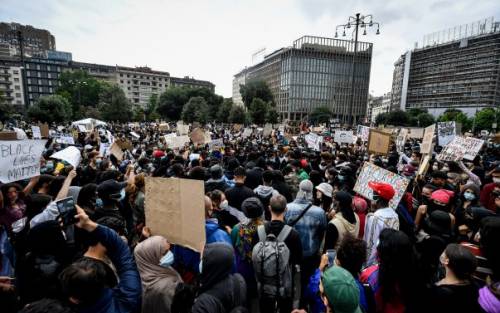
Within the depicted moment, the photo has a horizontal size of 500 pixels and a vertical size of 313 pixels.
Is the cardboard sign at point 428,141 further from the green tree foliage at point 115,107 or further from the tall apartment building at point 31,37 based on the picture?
the tall apartment building at point 31,37

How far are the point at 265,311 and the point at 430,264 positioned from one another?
6.49 feet

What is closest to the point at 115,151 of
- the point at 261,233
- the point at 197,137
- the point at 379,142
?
the point at 197,137

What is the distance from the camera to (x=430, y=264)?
10.2 ft

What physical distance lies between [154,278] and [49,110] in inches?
2014

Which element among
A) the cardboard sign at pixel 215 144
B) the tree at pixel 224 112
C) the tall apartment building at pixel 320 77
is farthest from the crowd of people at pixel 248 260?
the tall apartment building at pixel 320 77

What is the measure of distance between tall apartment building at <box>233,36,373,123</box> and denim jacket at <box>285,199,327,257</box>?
97408 millimetres

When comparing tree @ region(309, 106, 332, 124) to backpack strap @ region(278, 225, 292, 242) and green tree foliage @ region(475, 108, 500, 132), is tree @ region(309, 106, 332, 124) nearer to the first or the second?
green tree foliage @ region(475, 108, 500, 132)

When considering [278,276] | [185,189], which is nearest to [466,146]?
[278,276]

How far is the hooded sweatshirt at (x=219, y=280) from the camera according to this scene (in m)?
2.08

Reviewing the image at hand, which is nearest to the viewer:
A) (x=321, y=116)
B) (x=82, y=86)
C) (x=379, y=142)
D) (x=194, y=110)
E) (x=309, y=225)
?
(x=309, y=225)

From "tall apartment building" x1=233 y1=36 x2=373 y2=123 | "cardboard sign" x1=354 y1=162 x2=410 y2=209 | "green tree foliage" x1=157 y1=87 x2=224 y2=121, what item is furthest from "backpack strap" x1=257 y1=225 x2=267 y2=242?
"tall apartment building" x1=233 y1=36 x2=373 y2=123

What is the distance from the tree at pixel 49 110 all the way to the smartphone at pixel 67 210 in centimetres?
4945

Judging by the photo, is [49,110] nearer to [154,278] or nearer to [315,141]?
[315,141]

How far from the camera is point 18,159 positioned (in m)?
3.74
